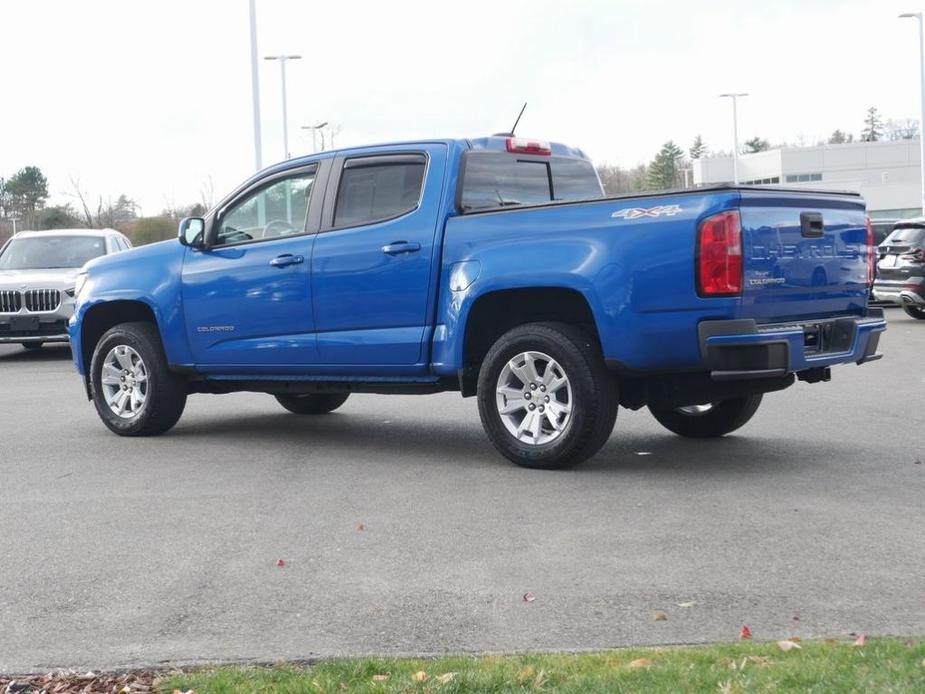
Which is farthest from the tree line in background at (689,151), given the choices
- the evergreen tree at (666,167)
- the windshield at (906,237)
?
the windshield at (906,237)

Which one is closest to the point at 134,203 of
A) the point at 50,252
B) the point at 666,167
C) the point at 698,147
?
the point at 50,252

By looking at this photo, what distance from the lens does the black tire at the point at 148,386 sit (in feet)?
33.2

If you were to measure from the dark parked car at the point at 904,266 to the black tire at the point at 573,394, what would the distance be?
48.3ft

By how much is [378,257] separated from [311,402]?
314cm

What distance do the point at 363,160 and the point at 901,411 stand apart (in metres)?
4.87

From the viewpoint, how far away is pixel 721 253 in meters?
7.26

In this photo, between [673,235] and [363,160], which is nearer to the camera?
[673,235]

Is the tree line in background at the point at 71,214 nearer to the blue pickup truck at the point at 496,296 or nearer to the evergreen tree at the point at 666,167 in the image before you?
the blue pickup truck at the point at 496,296

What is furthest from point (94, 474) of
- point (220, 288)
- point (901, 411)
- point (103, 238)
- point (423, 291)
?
point (103, 238)

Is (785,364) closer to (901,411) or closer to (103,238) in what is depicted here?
(901,411)

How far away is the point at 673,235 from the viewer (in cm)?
735

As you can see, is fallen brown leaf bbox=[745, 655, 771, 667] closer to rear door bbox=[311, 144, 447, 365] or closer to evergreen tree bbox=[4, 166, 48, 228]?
rear door bbox=[311, 144, 447, 365]

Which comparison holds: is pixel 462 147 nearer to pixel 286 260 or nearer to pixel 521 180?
pixel 521 180

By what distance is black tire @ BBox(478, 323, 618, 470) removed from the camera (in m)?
7.84
